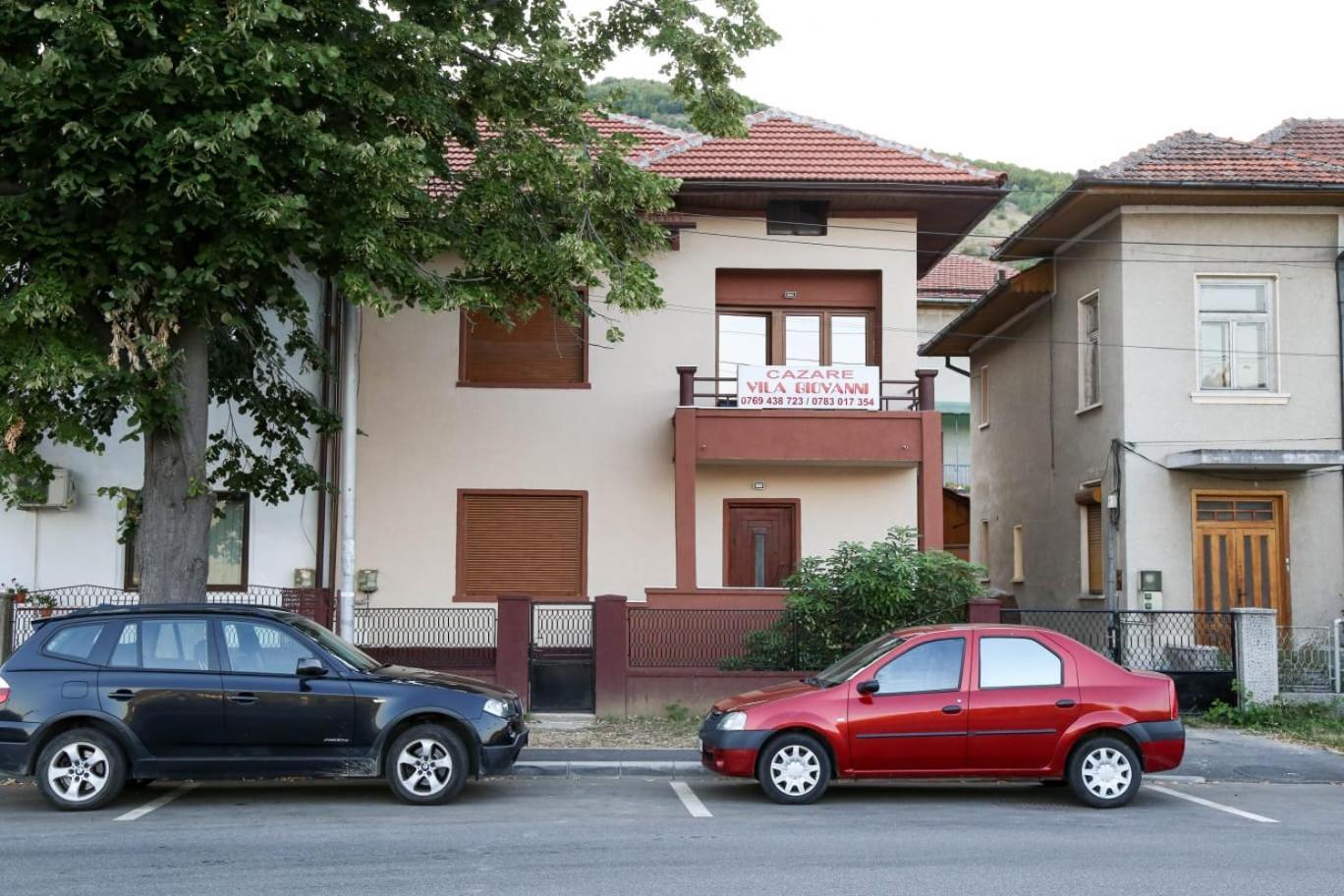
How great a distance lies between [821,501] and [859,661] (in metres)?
8.39

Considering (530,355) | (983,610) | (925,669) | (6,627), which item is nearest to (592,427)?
(530,355)

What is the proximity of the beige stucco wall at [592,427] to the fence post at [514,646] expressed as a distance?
331 cm

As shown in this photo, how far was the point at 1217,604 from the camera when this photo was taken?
19.4m

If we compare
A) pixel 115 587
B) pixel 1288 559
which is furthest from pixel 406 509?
pixel 1288 559

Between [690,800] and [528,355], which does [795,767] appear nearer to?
[690,800]

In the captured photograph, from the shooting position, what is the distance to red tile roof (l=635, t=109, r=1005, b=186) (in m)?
19.2

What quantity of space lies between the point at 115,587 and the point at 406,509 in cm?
395

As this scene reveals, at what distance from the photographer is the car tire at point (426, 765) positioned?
10703 millimetres

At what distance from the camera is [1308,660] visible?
1741 centimetres

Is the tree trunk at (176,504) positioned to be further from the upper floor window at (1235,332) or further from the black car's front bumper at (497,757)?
the upper floor window at (1235,332)

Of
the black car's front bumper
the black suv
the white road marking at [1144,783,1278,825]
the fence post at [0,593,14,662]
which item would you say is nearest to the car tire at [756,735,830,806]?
the black car's front bumper

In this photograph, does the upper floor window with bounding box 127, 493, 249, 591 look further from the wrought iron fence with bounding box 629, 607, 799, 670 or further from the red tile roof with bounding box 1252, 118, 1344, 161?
the red tile roof with bounding box 1252, 118, 1344, 161

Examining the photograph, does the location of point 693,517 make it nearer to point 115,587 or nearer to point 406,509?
point 406,509

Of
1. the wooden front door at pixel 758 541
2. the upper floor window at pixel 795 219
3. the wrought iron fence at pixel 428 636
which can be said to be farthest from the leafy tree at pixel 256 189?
the wooden front door at pixel 758 541
